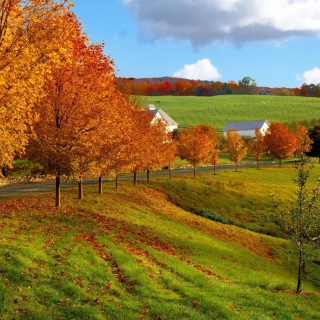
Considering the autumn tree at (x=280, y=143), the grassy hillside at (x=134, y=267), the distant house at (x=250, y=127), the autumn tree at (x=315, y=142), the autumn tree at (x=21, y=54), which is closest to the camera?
the grassy hillside at (x=134, y=267)

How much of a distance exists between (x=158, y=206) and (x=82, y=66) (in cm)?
1622

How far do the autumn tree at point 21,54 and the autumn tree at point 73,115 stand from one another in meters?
5.88

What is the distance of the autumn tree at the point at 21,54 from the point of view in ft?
46.9

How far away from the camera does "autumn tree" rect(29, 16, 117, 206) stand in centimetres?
2194

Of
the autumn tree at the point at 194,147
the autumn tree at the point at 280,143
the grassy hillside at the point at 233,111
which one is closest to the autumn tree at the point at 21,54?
the autumn tree at the point at 194,147

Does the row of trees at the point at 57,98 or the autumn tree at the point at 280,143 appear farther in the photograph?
the autumn tree at the point at 280,143

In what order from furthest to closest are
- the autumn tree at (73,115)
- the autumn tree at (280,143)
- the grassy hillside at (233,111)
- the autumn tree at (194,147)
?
the grassy hillside at (233,111) < the autumn tree at (280,143) < the autumn tree at (194,147) < the autumn tree at (73,115)

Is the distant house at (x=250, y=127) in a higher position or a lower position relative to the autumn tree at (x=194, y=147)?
higher

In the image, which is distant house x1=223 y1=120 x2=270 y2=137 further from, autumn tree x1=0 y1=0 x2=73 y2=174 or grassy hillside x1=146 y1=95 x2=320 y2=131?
autumn tree x1=0 y1=0 x2=73 y2=174

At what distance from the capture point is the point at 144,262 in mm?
16656

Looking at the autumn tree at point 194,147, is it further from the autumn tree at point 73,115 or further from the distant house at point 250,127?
the distant house at point 250,127

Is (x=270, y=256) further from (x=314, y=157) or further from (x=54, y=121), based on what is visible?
(x=314, y=157)

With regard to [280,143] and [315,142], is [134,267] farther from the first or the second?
[315,142]

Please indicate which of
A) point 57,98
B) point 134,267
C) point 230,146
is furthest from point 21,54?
point 230,146
